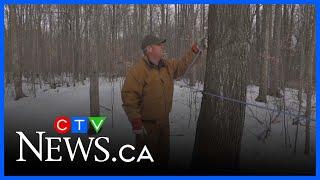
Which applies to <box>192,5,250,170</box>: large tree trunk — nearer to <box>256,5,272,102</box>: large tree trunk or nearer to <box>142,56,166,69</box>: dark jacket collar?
<box>142,56,166,69</box>: dark jacket collar

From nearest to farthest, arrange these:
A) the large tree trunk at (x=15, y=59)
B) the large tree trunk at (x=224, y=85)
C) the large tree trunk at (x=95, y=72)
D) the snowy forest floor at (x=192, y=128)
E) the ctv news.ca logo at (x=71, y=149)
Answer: the ctv news.ca logo at (x=71, y=149)
the large tree trunk at (x=224, y=85)
the snowy forest floor at (x=192, y=128)
the large tree trunk at (x=95, y=72)
the large tree trunk at (x=15, y=59)

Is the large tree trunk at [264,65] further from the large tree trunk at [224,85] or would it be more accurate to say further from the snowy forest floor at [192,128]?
the large tree trunk at [224,85]

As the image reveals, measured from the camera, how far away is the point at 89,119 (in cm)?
432

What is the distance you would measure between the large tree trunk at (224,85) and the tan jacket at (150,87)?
0.37m

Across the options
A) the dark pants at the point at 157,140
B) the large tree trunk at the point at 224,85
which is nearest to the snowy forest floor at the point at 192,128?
the dark pants at the point at 157,140

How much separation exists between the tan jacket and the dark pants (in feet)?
0.30

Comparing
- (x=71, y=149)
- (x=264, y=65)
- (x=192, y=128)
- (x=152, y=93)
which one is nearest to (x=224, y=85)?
(x=152, y=93)

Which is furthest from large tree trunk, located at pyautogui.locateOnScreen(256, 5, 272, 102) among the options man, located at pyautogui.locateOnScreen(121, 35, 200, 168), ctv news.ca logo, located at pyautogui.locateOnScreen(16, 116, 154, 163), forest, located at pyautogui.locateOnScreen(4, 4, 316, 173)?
ctv news.ca logo, located at pyautogui.locateOnScreen(16, 116, 154, 163)

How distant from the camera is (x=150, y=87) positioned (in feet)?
12.9

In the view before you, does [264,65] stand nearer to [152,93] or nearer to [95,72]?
[95,72]

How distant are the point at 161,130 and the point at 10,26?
9750mm

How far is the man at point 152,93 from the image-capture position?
12.6ft

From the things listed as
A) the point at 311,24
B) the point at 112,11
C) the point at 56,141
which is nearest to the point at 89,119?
the point at 56,141

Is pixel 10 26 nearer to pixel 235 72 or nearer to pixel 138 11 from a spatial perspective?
pixel 138 11
